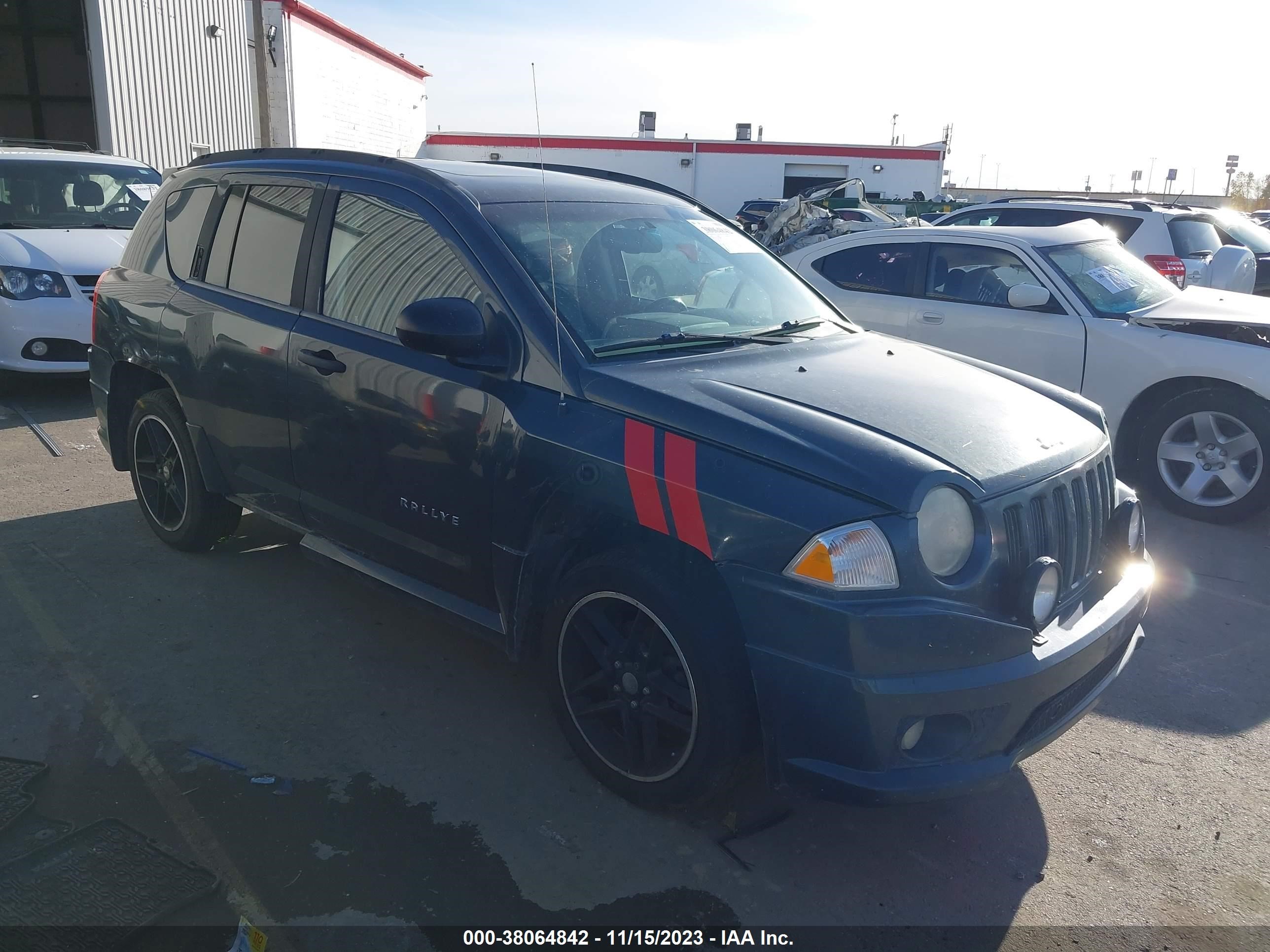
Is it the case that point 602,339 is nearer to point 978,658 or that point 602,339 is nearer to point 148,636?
point 978,658

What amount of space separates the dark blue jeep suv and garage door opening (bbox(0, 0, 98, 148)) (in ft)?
51.5

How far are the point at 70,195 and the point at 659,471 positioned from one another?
8566 millimetres

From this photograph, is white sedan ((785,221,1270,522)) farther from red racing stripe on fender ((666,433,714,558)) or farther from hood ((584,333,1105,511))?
red racing stripe on fender ((666,433,714,558))

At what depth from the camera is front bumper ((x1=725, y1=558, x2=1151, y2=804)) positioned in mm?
2584

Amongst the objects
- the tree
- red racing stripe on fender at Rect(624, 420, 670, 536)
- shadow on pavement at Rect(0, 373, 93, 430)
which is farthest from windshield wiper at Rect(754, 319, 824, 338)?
the tree

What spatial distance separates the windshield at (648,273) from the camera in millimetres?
3443

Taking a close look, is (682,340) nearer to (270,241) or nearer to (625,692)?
(625,692)

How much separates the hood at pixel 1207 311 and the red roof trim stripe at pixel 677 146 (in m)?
37.0

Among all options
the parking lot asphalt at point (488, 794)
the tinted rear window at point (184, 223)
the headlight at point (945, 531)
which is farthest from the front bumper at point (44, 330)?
the headlight at point (945, 531)

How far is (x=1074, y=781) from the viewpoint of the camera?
3.45m

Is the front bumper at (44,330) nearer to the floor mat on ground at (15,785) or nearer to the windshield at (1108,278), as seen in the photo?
the floor mat on ground at (15,785)

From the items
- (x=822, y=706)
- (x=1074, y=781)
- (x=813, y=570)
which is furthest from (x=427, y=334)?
(x=1074, y=781)

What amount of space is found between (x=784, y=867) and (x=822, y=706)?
0.64 metres

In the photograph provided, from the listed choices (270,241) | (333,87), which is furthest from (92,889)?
(333,87)
